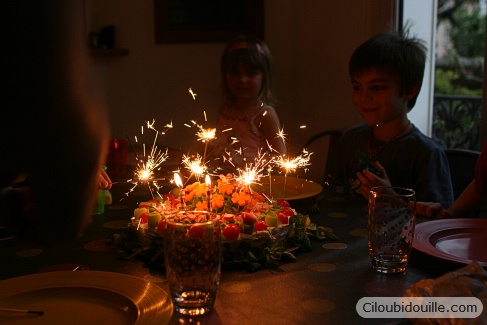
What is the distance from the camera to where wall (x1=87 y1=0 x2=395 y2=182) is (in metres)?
3.31

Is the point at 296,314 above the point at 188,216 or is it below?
below

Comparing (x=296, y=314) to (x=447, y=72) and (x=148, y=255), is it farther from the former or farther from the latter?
(x=447, y=72)

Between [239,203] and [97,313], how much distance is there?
1.48 feet

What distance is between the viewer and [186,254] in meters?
0.98

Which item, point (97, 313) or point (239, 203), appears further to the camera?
point (239, 203)

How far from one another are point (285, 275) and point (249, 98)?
1.94m

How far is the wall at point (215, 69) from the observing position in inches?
130

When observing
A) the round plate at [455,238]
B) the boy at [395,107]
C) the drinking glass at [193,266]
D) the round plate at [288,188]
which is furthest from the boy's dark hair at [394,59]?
the drinking glass at [193,266]

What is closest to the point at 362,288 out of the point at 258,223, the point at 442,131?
the point at 258,223

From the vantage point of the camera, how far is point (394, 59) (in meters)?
2.19

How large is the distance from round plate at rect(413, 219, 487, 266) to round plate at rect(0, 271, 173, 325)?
546mm

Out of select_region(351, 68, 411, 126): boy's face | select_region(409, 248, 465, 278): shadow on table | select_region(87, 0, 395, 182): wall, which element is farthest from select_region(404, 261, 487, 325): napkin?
select_region(87, 0, 395, 182): wall

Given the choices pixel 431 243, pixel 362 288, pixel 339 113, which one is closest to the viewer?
pixel 362 288

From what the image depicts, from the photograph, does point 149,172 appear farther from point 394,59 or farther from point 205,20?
point 205,20
